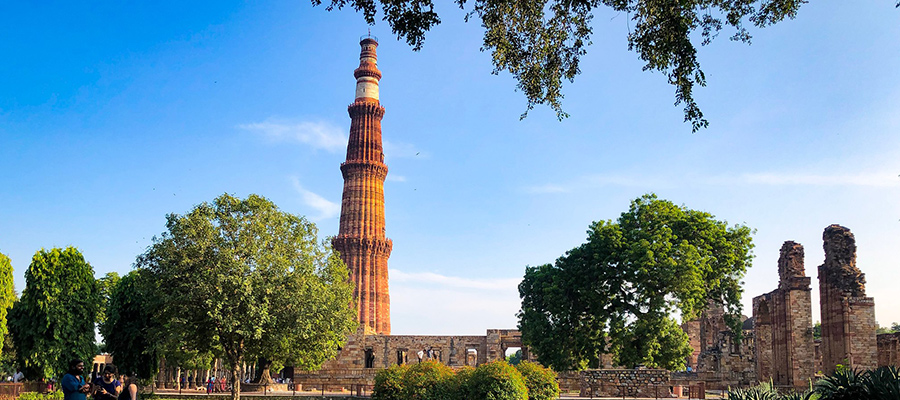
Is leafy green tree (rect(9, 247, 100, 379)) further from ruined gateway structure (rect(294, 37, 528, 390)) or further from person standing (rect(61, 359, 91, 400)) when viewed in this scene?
ruined gateway structure (rect(294, 37, 528, 390))

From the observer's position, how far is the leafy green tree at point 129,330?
28.3 meters

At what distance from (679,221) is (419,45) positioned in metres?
21.1

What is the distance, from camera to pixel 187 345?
2514 centimetres

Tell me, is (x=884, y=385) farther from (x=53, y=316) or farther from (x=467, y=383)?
(x=53, y=316)

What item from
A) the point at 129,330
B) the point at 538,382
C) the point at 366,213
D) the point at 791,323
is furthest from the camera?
the point at 366,213

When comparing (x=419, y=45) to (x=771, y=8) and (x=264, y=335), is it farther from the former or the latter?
(x=264, y=335)

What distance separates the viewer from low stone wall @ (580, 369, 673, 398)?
2514 centimetres

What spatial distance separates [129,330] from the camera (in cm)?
2836

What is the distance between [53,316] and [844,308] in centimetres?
2863

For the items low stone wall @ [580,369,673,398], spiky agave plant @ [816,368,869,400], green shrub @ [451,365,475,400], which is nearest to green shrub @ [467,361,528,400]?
green shrub @ [451,365,475,400]

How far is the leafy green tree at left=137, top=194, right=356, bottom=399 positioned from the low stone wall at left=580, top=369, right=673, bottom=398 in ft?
31.6

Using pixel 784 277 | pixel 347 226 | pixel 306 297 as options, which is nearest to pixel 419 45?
pixel 306 297

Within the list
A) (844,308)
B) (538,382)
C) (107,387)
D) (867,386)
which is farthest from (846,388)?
(844,308)

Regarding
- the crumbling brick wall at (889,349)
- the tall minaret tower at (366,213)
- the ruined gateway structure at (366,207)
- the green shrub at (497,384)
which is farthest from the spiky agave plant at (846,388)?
the tall minaret tower at (366,213)
